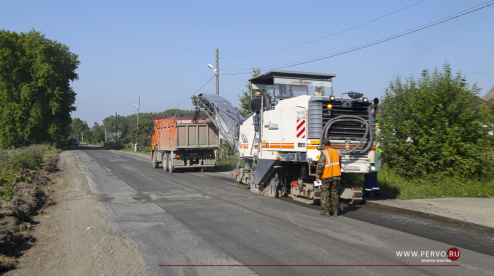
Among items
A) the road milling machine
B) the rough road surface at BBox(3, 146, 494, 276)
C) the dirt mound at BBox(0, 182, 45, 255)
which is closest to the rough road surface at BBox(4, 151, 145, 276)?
the rough road surface at BBox(3, 146, 494, 276)

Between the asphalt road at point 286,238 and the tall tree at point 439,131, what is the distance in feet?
9.78

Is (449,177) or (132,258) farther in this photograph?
(449,177)

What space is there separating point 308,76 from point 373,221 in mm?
5115

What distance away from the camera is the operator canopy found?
10.4m

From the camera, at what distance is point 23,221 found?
6.90 m

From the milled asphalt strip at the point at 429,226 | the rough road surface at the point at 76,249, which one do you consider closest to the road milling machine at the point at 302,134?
the milled asphalt strip at the point at 429,226

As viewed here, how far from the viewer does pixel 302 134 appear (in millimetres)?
8578

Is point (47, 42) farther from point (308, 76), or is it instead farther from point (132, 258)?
point (132, 258)

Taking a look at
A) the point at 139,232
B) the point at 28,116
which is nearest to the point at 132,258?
the point at 139,232

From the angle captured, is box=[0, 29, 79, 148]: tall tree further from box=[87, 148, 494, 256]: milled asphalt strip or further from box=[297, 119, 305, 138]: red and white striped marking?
box=[87, 148, 494, 256]: milled asphalt strip

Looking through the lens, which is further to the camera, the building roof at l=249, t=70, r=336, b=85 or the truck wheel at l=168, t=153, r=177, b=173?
the truck wheel at l=168, t=153, r=177, b=173

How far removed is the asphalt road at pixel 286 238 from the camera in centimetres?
463

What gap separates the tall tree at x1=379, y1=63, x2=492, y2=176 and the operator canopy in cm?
262

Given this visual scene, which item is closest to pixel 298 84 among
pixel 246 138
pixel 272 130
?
pixel 272 130
